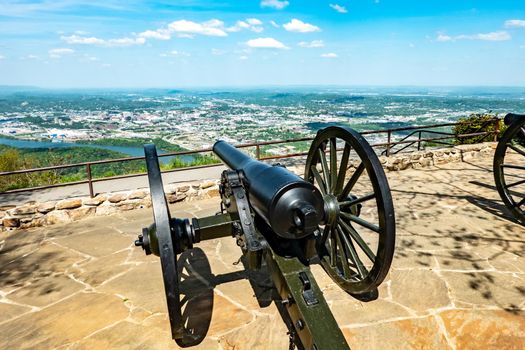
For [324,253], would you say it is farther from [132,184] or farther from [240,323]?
[132,184]

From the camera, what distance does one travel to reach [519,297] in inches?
132

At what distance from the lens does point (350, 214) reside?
3.21 m

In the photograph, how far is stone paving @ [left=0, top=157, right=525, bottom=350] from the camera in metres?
2.92

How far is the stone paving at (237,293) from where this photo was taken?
2.92 m

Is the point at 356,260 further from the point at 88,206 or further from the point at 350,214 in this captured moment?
the point at 88,206

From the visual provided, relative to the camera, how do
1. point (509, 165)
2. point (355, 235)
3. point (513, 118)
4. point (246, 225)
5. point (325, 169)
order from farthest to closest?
point (509, 165) → point (513, 118) → point (325, 169) → point (355, 235) → point (246, 225)

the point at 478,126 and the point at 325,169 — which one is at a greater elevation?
the point at 325,169

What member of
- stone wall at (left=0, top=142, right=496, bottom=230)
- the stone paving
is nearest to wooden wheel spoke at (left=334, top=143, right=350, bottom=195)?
the stone paving

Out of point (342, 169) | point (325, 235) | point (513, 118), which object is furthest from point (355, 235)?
point (513, 118)

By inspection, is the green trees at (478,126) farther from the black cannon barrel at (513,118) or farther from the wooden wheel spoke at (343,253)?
the wooden wheel spoke at (343,253)

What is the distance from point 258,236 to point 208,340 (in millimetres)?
960

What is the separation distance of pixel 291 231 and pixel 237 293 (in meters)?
1.38

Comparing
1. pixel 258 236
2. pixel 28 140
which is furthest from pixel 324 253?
pixel 28 140

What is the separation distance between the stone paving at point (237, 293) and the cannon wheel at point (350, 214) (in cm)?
31
